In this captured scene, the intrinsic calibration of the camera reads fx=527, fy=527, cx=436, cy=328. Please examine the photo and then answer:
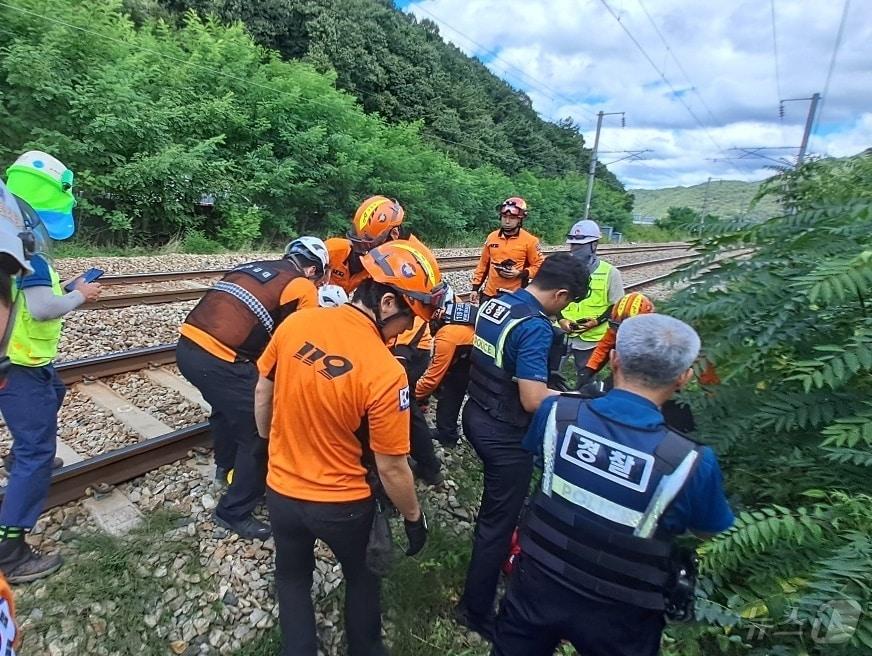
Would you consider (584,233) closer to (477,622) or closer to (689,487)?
(477,622)

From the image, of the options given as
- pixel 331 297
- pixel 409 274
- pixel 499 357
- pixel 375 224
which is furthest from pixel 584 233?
pixel 409 274

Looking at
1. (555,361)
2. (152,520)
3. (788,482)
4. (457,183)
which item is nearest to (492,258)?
(555,361)

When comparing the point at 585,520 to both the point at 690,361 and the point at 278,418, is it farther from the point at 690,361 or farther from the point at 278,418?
the point at 278,418

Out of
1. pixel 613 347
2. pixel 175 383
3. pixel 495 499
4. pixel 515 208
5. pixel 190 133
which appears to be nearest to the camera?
pixel 495 499

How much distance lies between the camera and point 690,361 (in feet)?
6.41

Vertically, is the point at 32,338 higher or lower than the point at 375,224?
lower

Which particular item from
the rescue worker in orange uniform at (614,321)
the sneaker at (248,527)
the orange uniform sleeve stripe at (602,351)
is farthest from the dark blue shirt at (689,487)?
the orange uniform sleeve stripe at (602,351)

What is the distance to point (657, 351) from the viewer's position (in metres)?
1.93

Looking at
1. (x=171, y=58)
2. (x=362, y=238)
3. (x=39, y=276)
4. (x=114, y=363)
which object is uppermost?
(x=171, y=58)

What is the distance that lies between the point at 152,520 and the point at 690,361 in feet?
11.4

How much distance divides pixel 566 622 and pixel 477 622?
1369mm

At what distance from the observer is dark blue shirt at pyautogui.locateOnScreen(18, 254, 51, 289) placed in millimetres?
2785

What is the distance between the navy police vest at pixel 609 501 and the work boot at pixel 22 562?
289 cm

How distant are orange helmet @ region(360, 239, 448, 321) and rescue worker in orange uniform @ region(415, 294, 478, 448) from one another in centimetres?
221
